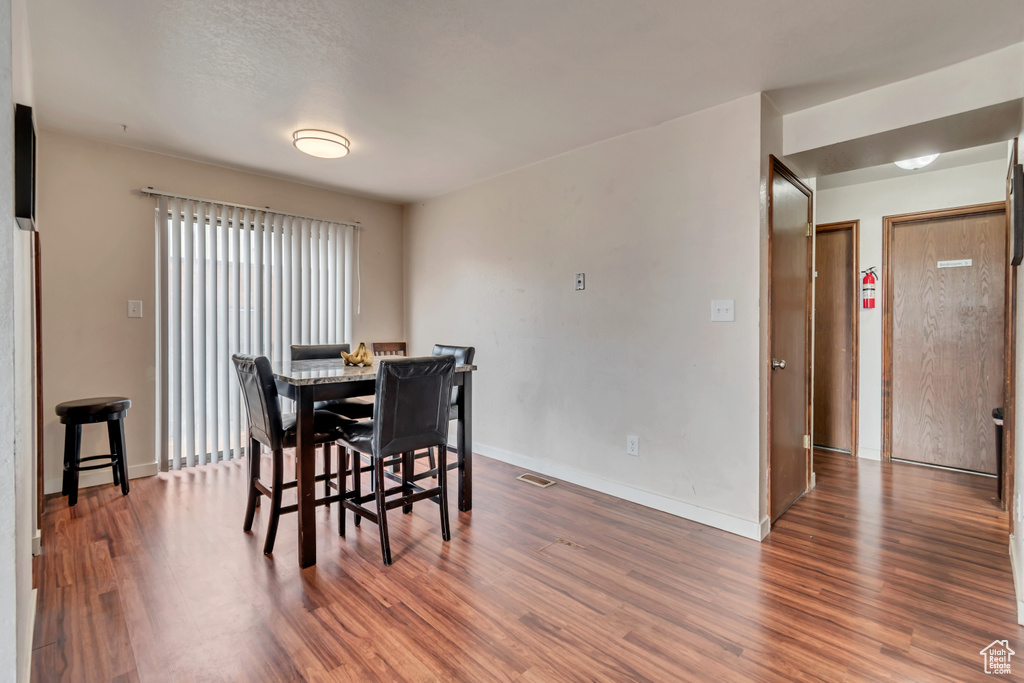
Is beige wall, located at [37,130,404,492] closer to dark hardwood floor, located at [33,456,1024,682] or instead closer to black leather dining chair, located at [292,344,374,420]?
dark hardwood floor, located at [33,456,1024,682]

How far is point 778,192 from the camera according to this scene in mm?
2746

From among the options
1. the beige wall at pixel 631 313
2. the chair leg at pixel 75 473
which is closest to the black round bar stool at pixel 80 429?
the chair leg at pixel 75 473

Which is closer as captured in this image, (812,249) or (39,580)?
(39,580)

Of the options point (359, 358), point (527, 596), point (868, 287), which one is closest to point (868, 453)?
point (868, 287)

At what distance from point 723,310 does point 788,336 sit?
55 centimetres

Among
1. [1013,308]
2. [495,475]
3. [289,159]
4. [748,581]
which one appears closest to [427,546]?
[495,475]

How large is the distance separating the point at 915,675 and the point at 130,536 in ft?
11.4

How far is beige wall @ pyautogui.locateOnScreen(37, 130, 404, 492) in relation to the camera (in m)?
3.17

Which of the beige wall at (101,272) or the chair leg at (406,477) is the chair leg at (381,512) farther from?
the beige wall at (101,272)

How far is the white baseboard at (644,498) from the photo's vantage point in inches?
103

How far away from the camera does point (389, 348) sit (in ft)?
16.6

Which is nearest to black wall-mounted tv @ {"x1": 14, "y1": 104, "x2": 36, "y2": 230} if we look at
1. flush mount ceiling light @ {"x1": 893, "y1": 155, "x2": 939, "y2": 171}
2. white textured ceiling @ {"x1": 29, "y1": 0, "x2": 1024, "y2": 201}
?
white textured ceiling @ {"x1": 29, "y1": 0, "x2": 1024, "y2": 201}

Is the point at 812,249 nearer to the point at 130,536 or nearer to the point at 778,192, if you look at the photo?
the point at 778,192

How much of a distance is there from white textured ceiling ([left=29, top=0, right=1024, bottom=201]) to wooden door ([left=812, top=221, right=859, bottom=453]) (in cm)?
212
